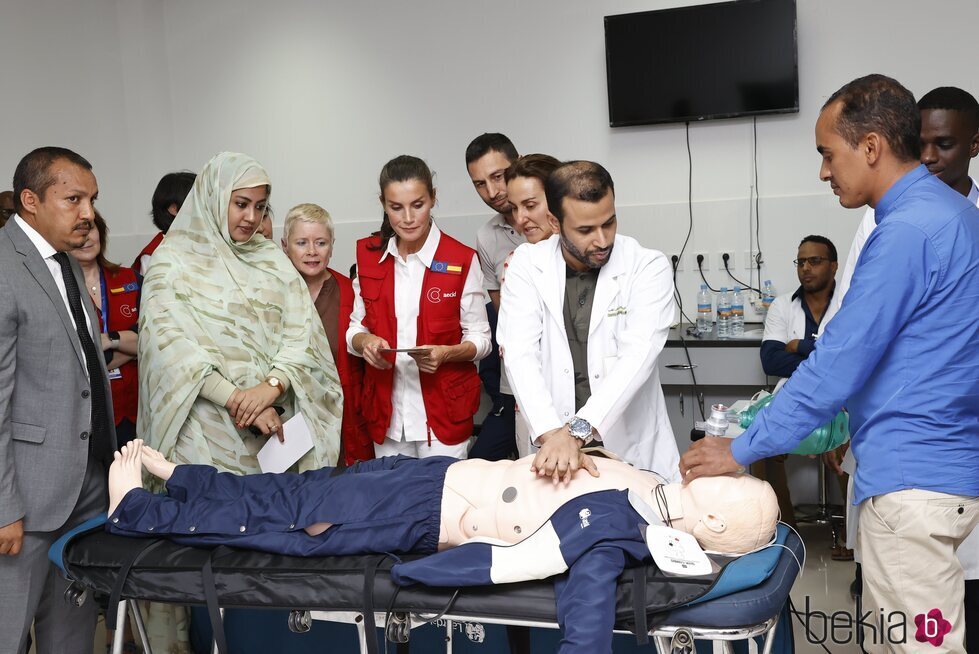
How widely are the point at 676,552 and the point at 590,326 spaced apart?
0.80 meters

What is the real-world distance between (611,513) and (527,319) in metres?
0.76

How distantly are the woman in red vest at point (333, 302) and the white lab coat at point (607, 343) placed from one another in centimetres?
93

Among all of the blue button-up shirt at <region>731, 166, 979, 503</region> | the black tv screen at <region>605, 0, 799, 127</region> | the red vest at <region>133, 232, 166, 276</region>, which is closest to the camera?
the blue button-up shirt at <region>731, 166, 979, 503</region>

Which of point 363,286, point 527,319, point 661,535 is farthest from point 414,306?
point 661,535

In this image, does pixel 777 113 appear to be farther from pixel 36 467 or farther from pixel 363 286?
pixel 36 467

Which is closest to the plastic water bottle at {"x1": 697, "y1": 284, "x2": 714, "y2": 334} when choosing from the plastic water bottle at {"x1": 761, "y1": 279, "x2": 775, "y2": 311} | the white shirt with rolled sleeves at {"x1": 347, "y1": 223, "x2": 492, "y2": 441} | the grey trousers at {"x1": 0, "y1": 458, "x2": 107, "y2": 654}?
the plastic water bottle at {"x1": 761, "y1": 279, "x2": 775, "y2": 311}

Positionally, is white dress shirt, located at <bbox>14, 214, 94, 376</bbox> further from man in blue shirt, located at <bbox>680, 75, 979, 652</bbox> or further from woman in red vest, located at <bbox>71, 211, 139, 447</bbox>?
man in blue shirt, located at <bbox>680, 75, 979, 652</bbox>

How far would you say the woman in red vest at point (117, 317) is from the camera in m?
3.34

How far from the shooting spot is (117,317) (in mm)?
3445

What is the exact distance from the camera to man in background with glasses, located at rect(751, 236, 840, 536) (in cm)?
404

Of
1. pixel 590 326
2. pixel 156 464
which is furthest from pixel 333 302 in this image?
pixel 590 326

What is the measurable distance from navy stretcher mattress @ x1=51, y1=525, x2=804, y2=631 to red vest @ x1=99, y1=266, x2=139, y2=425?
122 cm

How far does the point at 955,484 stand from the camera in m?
1.70

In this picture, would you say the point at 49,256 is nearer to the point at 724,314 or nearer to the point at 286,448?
the point at 286,448
